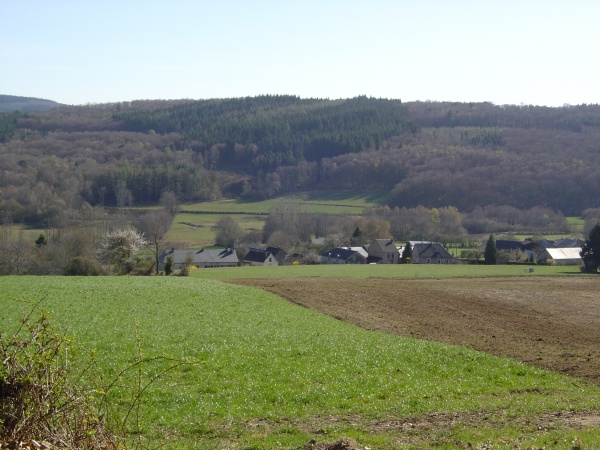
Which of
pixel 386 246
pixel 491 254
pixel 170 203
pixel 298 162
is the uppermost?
pixel 298 162

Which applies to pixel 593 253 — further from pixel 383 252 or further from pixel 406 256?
pixel 383 252

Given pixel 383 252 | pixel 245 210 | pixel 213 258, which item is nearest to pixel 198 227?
pixel 245 210

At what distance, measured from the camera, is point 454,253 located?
9206cm

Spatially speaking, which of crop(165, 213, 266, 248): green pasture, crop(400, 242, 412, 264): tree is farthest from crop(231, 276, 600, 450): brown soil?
crop(165, 213, 266, 248): green pasture

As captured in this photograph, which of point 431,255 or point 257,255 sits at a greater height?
point 431,255

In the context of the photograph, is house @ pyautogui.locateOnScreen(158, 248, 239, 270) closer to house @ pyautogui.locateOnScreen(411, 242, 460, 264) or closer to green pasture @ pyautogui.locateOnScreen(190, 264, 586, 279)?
green pasture @ pyautogui.locateOnScreen(190, 264, 586, 279)

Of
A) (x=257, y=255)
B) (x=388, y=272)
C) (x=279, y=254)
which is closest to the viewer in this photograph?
(x=388, y=272)

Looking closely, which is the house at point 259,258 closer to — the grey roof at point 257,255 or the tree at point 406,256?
the grey roof at point 257,255

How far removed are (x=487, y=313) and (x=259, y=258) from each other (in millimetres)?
59823

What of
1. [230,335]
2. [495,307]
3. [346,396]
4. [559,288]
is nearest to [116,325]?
[230,335]

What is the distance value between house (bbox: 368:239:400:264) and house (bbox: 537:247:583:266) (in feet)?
65.4

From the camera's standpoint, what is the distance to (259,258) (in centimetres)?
8794

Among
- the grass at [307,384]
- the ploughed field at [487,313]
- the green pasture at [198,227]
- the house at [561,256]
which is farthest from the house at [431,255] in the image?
the grass at [307,384]

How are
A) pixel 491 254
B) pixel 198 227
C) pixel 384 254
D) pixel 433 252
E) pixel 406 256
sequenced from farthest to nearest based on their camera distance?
pixel 198 227
pixel 384 254
pixel 433 252
pixel 406 256
pixel 491 254
